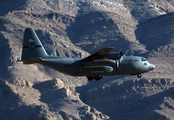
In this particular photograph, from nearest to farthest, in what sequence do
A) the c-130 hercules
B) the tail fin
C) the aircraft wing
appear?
the aircraft wing, the c-130 hercules, the tail fin

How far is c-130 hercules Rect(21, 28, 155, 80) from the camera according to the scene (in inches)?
5468

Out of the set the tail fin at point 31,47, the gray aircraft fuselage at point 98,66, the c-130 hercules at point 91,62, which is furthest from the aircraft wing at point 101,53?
the tail fin at point 31,47

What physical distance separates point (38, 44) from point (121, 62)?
11.4m

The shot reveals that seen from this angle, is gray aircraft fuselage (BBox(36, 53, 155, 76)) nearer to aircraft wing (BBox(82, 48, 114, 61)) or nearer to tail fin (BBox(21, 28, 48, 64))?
aircraft wing (BBox(82, 48, 114, 61))

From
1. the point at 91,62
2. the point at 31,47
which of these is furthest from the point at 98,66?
the point at 31,47

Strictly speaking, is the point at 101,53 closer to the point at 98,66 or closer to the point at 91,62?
the point at 91,62

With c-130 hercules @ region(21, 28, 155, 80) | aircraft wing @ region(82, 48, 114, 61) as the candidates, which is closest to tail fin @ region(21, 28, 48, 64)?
c-130 hercules @ region(21, 28, 155, 80)

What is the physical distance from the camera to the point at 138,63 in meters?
142

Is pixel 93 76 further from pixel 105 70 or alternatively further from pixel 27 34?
pixel 27 34

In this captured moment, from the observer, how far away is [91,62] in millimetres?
139125

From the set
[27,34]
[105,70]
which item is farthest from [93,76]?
[27,34]

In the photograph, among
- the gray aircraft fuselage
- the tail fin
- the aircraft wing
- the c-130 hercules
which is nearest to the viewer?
the aircraft wing

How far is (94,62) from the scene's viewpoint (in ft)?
457

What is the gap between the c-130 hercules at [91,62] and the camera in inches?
5468
